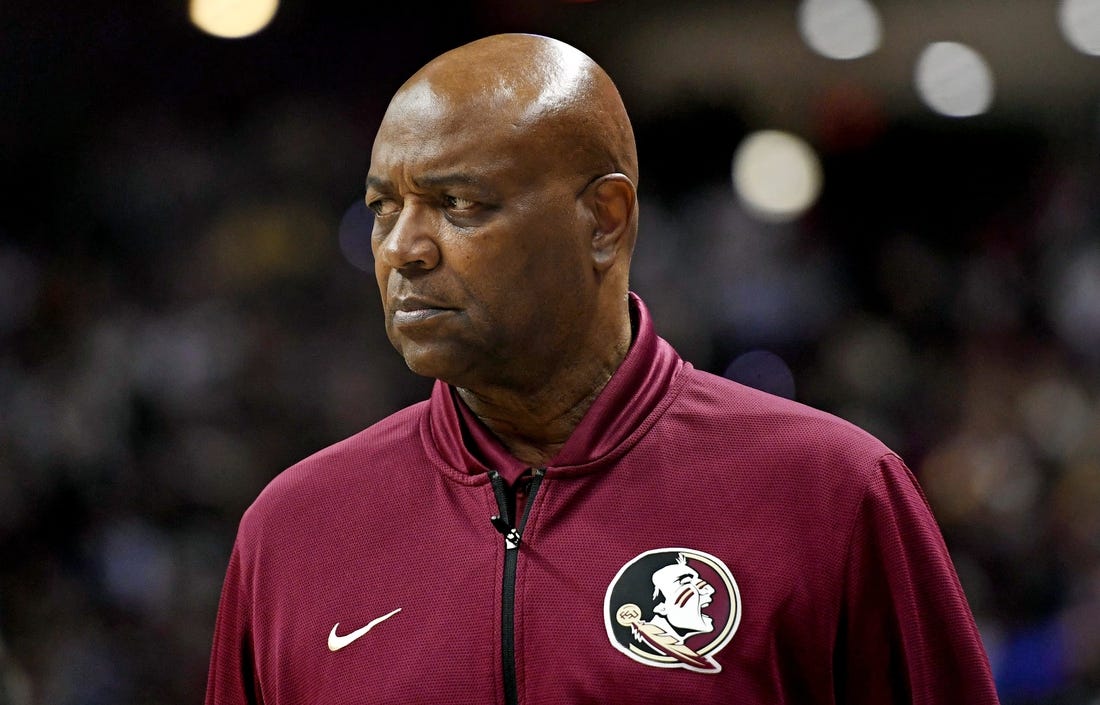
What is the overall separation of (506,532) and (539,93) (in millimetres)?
553

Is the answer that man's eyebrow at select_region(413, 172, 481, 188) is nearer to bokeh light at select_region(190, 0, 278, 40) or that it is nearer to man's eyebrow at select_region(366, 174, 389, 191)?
man's eyebrow at select_region(366, 174, 389, 191)

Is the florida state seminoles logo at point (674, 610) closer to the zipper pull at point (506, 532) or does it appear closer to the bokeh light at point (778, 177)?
the zipper pull at point (506, 532)

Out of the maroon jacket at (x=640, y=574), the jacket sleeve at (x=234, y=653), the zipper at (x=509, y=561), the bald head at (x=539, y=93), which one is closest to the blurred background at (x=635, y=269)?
the jacket sleeve at (x=234, y=653)

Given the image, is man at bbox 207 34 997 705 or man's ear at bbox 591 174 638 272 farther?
man's ear at bbox 591 174 638 272

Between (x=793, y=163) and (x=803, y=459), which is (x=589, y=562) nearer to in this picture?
(x=803, y=459)

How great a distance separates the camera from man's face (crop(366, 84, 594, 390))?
6.14 ft

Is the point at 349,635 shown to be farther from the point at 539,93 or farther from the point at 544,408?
the point at 539,93

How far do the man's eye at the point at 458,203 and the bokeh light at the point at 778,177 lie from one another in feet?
13.5

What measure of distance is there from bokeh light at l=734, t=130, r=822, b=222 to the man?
3.93 m

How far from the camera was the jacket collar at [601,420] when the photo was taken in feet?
6.47

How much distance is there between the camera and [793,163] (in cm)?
587

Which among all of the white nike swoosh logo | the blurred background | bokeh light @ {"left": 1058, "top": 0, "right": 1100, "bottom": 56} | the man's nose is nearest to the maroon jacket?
the white nike swoosh logo

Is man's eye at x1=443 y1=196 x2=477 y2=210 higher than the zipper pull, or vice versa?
man's eye at x1=443 y1=196 x2=477 y2=210

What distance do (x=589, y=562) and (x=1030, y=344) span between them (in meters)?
4.24
